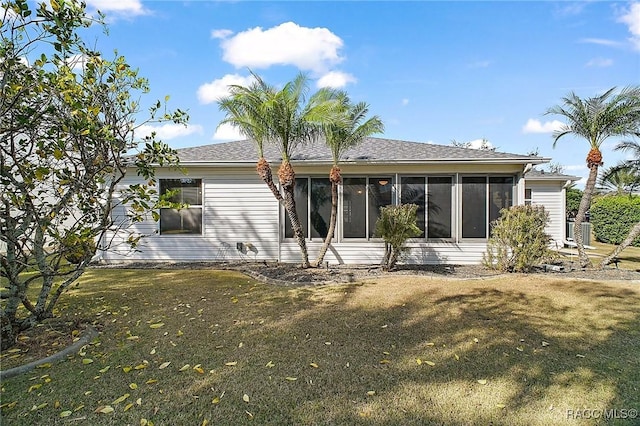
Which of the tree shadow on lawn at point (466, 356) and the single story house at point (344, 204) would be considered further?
the single story house at point (344, 204)

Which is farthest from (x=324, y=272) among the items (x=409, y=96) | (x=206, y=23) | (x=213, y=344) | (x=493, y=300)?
(x=409, y=96)

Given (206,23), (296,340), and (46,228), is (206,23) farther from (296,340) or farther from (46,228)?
(296,340)

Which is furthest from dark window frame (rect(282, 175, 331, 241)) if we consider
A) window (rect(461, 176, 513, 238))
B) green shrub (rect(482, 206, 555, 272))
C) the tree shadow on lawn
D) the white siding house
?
the white siding house

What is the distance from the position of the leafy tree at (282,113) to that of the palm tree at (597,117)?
6.26m

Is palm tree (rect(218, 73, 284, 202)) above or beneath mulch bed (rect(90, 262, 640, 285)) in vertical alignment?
above

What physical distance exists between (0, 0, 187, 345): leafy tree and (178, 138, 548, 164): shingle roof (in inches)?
198

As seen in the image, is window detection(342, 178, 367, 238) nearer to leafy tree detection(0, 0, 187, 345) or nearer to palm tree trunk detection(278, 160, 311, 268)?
palm tree trunk detection(278, 160, 311, 268)

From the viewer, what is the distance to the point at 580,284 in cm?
704

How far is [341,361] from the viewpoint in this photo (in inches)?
141

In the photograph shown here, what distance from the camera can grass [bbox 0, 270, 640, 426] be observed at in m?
2.67

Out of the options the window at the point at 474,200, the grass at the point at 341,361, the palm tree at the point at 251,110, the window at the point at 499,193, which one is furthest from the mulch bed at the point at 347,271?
the palm tree at the point at 251,110

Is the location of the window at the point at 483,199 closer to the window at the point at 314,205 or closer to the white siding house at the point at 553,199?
the window at the point at 314,205

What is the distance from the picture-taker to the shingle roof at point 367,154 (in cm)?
891

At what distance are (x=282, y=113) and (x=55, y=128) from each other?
4.51 meters
